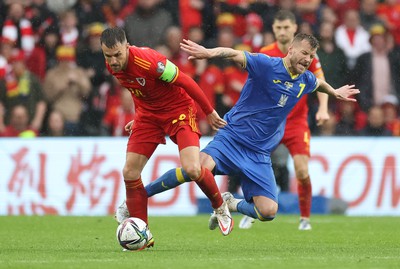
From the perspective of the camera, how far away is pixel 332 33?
1723 cm

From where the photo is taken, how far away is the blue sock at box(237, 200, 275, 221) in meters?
10.4

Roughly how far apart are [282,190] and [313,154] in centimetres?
77

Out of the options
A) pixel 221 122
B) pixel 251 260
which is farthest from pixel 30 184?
pixel 251 260

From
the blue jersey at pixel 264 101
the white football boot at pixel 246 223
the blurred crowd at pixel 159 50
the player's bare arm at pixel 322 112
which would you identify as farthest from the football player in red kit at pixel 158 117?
the blurred crowd at pixel 159 50

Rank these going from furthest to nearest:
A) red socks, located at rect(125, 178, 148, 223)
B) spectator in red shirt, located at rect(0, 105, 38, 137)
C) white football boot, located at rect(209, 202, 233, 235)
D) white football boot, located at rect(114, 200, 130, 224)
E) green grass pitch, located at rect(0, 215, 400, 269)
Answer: spectator in red shirt, located at rect(0, 105, 38, 137), white football boot, located at rect(114, 200, 130, 224), white football boot, located at rect(209, 202, 233, 235), red socks, located at rect(125, 178, 148, 223), green grass pitch, located at rect(0, 215, 400, 269)

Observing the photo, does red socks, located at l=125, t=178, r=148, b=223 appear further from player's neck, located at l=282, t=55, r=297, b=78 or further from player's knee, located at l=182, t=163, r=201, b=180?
player's neck, located at l=282, t=55, r=297, b=78

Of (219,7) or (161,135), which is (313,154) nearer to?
(219,7)

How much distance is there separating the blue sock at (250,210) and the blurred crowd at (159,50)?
236 inches

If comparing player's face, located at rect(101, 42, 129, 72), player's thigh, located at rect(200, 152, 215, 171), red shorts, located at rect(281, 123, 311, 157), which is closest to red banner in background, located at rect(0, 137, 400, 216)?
red shorts, located at rect(281, 123, 311, 157)

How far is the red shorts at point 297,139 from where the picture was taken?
12.7 metres

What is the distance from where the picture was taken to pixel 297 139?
12742 millimetres

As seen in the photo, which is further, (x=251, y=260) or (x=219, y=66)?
(x=219, y=66)

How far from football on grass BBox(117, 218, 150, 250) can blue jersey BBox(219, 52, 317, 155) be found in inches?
68.4

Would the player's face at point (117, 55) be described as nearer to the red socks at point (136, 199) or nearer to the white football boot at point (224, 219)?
the red socks at point (136, 199)
